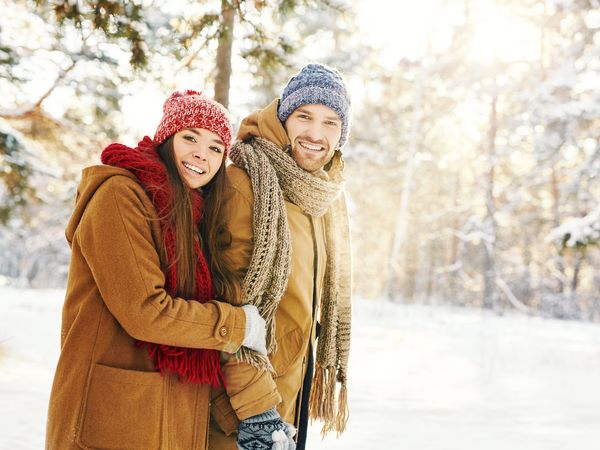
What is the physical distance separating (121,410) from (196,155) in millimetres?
872

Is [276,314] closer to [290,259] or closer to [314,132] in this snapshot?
[290,259]

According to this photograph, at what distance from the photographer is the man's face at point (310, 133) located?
224 cm

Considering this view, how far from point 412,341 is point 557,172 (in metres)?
10.0

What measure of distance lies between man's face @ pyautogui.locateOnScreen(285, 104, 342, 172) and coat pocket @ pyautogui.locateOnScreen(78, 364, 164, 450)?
1.04 m

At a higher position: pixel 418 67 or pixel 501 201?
pixel 418 67

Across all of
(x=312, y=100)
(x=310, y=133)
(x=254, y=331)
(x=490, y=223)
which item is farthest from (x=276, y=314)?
(x=490, y=223)

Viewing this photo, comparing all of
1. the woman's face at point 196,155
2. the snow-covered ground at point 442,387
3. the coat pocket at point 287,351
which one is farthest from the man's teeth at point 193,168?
the snow-covered ground at point 442,387

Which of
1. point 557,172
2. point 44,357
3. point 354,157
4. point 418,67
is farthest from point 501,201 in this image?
point 44,357

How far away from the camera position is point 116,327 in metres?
1.68

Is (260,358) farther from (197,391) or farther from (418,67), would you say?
(418,67)

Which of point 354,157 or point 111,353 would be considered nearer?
point 111,353

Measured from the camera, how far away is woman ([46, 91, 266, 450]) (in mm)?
1622

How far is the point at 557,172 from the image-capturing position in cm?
1712

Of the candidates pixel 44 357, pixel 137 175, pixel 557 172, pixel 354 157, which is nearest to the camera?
pixel 137 175
